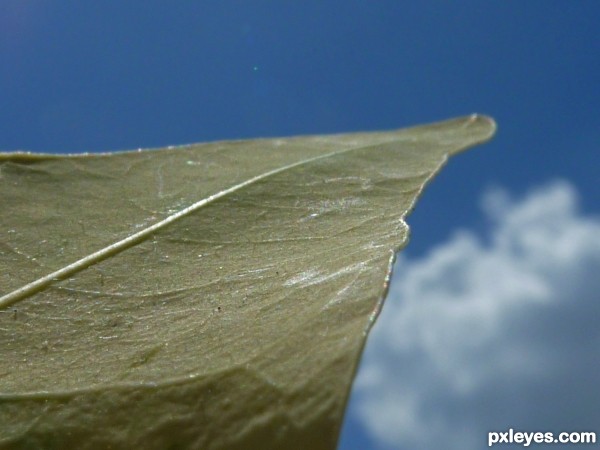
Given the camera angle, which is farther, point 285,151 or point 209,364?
point 285,151

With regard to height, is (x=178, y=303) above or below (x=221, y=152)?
below

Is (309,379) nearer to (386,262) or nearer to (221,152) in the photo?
(386,262)

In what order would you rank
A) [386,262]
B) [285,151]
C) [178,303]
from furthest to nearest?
[285,151] → [178,303] → [386,262]

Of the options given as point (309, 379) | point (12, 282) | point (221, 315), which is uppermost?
point (12, 282)

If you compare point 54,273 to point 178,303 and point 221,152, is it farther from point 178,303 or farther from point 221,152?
point 221,152

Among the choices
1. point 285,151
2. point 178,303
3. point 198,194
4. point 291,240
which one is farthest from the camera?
point 285,151

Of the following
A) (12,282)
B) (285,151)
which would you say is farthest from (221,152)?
(12,282)

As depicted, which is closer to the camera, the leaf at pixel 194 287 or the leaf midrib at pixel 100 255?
the leaf at pixel 194 287

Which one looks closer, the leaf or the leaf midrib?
the leaf
